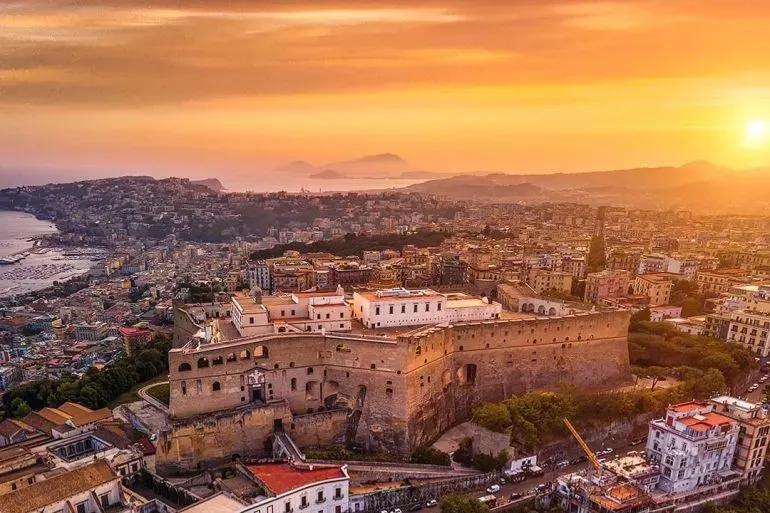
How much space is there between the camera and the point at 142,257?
301 ft

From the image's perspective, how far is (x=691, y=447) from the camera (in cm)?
2383

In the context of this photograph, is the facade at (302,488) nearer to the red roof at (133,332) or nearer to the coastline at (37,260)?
the red roof at (133,332)

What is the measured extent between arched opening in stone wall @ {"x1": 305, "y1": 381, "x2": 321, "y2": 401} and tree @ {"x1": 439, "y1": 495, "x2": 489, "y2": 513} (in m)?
7.76

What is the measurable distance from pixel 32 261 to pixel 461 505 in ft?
324

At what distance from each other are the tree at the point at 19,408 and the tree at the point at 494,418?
2467 cm

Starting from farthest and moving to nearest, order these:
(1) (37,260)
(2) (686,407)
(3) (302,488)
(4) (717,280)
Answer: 1. (1) (37,260)
2. (4) (717,280)
3. (2) (686,407)
4. (3) (302,488)

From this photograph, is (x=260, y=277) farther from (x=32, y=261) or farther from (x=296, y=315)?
(x=32, y=261)

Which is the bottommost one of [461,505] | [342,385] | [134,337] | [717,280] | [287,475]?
[134,337]

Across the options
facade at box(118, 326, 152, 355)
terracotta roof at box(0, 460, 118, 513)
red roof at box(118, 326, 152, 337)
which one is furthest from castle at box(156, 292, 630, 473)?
red roof at box(118, 326, 152, 337)

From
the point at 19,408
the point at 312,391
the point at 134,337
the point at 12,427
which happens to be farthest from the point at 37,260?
the point at 312,391

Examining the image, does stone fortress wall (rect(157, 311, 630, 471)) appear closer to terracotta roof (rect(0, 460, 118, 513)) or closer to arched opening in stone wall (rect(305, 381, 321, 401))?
arched opening in stone wall (rect(305, 381, 321, 401))

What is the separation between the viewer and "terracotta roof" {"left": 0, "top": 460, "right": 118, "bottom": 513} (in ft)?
61.5

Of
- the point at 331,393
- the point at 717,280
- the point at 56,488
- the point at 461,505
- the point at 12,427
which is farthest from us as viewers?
the point at 717,280

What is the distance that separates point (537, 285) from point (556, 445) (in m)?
21.8
